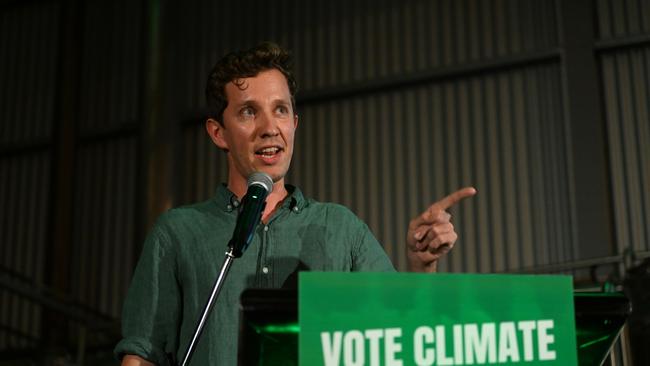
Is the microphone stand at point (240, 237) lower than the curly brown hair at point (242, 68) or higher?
lower

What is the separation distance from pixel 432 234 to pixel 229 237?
430 mm

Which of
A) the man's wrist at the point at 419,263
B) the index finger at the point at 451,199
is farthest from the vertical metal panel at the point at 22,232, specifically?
the index finger at the point at 451,199

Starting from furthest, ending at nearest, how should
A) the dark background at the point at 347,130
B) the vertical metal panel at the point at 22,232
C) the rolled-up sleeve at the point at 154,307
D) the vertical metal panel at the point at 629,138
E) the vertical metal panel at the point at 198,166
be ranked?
the vertical metal panel at the point at 22,232 < the vertical metal panel at the point at 198,166 < the dark background at the point at 347,130 < the vertical metal panel at the point at 629,138 < the rolled-up sleeve at the point at 154,307

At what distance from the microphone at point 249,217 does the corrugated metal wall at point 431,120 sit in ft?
16.1

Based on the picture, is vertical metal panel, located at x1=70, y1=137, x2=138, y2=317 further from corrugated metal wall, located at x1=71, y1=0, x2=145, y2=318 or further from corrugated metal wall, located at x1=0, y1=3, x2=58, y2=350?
corrugated metal wall, located at x1=0, y1=3, x2=58, y2=350

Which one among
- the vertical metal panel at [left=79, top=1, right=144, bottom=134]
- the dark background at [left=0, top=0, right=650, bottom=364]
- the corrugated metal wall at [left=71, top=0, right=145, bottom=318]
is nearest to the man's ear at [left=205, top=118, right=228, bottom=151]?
the dark background at [left=0, top=0, right=650, bottom=364]

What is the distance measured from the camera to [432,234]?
142 centimetres

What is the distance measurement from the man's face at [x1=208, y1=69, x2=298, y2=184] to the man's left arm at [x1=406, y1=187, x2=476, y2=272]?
1.09 feet

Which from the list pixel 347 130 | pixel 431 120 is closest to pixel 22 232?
pixel 347 130

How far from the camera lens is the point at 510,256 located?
613cm

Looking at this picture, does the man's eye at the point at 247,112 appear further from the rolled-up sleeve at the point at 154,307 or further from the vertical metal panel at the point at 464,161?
the vertical metal panel at the point at 464,161

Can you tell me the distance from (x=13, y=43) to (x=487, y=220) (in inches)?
204

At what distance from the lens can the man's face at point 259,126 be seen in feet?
5.36

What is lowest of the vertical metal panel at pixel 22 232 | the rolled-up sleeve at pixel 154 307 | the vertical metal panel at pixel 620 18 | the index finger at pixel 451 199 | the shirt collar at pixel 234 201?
the rolled-up sleeve at pixel 154 307
